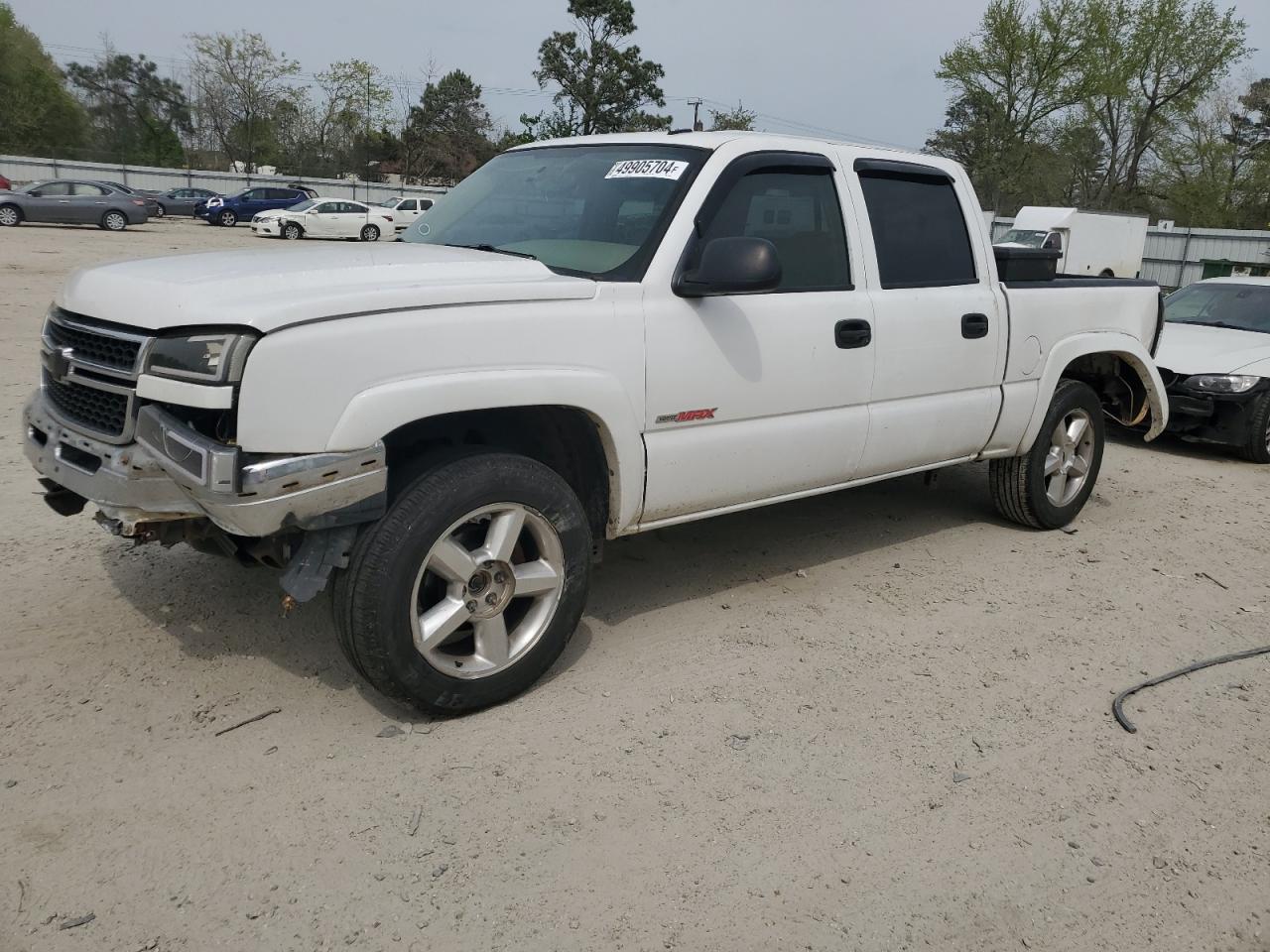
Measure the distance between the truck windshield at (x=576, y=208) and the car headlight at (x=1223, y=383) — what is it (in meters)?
6.33

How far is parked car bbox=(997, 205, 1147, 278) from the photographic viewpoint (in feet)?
83.5

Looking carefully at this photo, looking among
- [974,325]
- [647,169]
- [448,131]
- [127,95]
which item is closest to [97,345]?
[647,169]

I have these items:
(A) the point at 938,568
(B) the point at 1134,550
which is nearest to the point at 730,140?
(A) the point at 938,568

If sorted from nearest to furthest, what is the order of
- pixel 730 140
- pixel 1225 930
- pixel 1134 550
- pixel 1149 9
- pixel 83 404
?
pixel 1225 930
pixel 83 404
pixel 730 140
pixel 1134 550
pixel 1149 9

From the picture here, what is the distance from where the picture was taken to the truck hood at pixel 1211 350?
8547 mm

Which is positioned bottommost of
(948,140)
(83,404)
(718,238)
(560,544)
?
(560,544)

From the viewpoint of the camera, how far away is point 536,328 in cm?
334

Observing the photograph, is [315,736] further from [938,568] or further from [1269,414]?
[1269,414]

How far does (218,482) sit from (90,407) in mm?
752

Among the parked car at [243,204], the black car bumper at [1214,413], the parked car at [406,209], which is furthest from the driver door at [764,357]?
the parked car at [243,204]

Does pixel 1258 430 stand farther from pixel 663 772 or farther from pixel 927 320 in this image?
pixel 663 772

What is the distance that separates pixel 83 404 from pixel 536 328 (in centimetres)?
147

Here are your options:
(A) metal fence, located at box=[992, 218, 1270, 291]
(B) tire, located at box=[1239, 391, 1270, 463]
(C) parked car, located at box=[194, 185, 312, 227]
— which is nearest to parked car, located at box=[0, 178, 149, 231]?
(C) parked car, located at box=[194, 185, 312, 227]

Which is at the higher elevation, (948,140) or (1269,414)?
(948,140)
